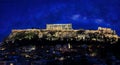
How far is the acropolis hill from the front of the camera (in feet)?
204

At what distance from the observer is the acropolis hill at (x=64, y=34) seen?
62.2m

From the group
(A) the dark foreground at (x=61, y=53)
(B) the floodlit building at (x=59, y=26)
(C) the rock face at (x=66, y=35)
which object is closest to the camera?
(A) the dark foreground at (x=61, y=53)

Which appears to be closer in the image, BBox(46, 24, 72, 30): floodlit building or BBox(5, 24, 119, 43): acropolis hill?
BBox(5, 24, 119, 43): acropolis hill

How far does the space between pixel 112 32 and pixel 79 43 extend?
253 inches

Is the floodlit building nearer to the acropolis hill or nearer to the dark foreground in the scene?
the acropolis hill

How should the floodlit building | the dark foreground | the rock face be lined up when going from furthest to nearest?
the floodlit building, the rock face, the dark foreground

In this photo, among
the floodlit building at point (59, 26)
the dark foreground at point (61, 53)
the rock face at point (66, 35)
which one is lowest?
the dark foreground at point (61, 53)

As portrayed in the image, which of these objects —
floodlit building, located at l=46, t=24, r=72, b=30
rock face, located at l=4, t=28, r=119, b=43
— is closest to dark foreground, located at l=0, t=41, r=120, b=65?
rock face, located at l=4, t=28, r=119, b=43

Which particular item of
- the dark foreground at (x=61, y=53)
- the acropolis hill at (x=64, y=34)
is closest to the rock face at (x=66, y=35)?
the acropolis hill at (x=64, y=34)

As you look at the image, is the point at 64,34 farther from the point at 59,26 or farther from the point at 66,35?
the point at 59,26

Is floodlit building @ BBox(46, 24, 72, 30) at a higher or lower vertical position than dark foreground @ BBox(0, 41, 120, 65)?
higher

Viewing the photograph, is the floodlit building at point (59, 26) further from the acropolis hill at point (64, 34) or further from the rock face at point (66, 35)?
the rock face at point (66, 35)

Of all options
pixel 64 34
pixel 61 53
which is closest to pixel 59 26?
pixel 64 34

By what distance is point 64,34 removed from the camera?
208 ft
